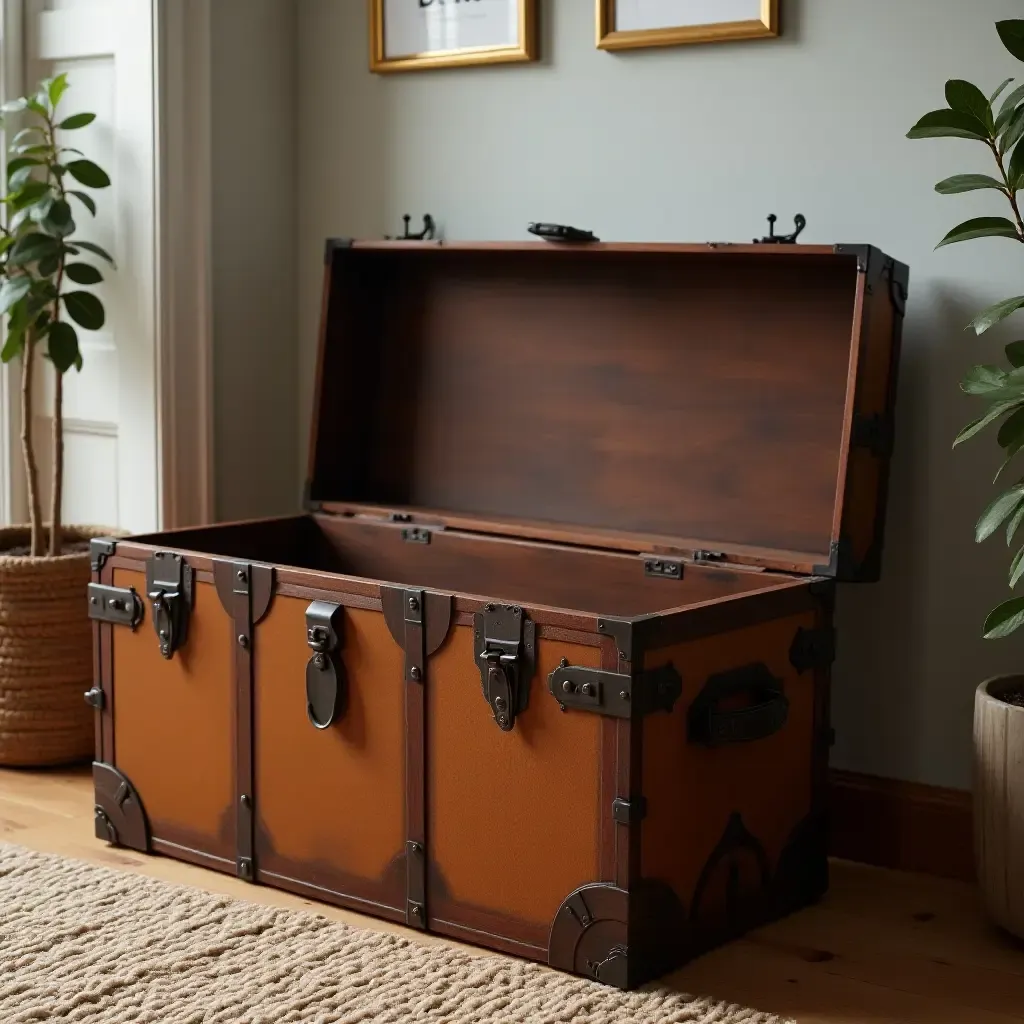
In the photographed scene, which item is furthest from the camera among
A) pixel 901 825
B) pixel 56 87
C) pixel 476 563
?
pixel 56 87

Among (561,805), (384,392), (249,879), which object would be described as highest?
Answer: (384,392)

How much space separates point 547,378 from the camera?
294cm

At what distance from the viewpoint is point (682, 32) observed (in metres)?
2.78

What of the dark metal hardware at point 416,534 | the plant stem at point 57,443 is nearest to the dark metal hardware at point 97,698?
the plant stem at point 57,443

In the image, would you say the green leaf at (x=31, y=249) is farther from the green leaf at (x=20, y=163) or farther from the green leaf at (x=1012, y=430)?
the green leaf at (x=1012, y=430)

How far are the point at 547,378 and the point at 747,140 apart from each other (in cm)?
56

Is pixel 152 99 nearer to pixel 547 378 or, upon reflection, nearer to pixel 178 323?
pixel 178 323

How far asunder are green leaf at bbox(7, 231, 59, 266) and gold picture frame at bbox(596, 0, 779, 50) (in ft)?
3.77

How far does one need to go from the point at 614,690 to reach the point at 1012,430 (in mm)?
679

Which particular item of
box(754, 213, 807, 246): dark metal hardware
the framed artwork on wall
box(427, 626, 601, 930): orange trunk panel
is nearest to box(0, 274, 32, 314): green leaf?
the framed artwork on wall

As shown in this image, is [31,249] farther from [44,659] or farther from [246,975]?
[246,975]

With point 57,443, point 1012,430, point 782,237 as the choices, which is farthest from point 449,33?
point 1012,430

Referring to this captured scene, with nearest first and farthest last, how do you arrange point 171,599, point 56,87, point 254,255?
point 171,599, point 56,87, point 254,255

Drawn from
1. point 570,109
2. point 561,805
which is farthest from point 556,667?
point 570,109
